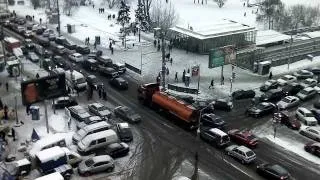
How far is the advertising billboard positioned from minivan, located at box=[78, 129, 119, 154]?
5341 millimetres

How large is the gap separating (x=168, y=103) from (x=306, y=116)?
549 inches

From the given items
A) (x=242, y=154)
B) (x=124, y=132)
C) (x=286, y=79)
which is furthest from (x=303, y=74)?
(x=124, y=132)

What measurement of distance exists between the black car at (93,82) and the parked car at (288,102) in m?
20.4

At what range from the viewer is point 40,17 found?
93.2 meters

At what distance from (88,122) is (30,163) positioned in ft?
27.6

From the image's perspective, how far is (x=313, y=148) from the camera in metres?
40.0

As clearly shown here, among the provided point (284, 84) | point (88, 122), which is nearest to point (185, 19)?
point (284, 84)

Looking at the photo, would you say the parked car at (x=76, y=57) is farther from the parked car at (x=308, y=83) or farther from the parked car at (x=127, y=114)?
the parked car at (x=308, y=83)

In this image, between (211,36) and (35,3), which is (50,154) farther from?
(35,3)

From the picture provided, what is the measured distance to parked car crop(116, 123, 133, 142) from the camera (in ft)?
136

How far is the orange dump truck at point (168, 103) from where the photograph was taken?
43.4 meters

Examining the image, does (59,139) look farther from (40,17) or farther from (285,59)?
(40,17)

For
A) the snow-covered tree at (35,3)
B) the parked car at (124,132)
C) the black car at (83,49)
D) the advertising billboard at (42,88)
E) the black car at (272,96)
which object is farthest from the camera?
the snow-covered tree at (35,3)

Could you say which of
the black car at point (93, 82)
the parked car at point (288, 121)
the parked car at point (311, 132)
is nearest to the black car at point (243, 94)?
the parked car at point (288, 121)
